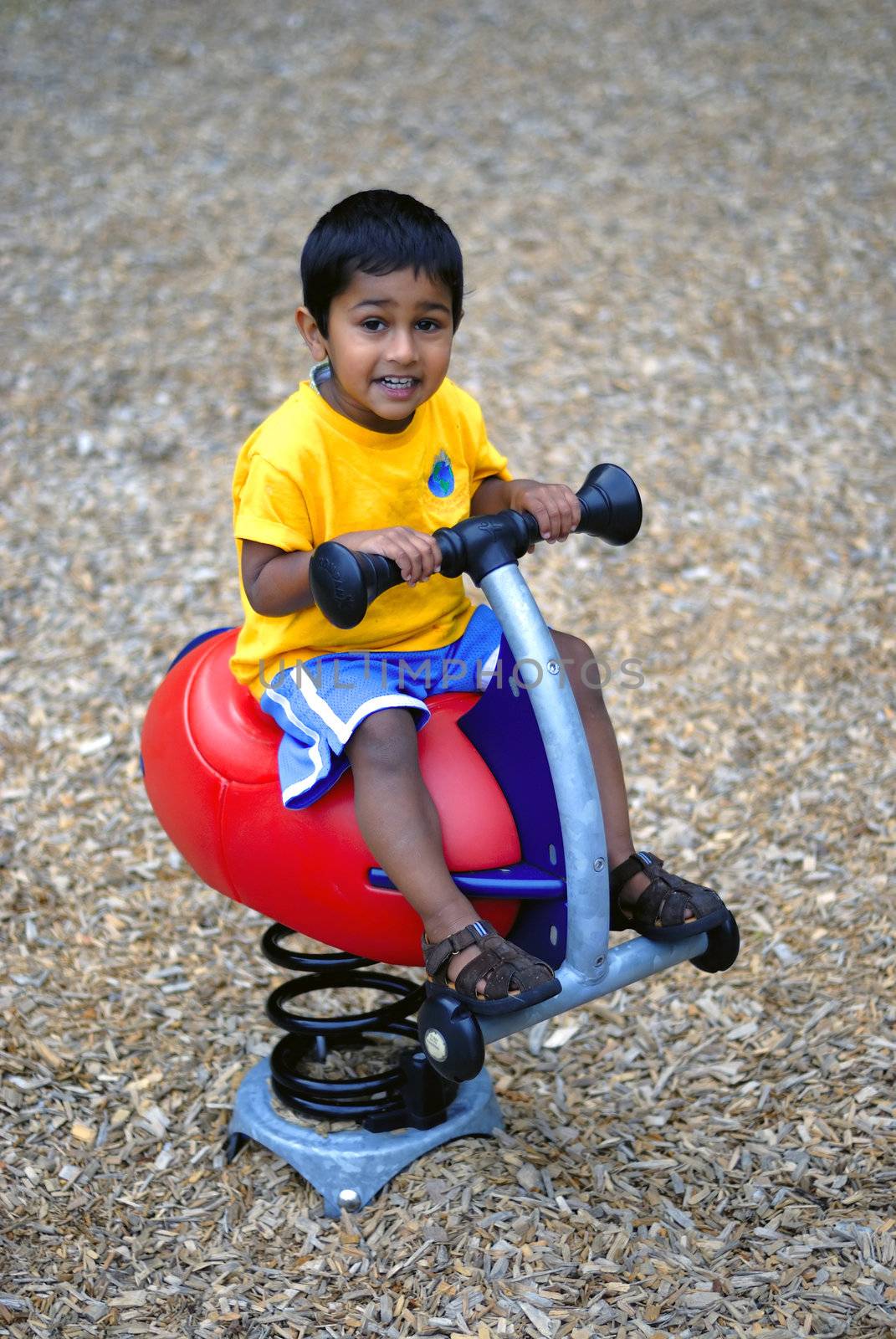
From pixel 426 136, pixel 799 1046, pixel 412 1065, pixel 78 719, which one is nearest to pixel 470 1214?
pixel 412 1065

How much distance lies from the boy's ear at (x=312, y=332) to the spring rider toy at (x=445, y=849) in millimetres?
532

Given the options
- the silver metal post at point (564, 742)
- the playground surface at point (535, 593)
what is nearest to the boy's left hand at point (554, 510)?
the silver metal post at point (564, 742)

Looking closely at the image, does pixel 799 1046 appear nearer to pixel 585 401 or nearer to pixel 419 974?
pixel 419 974

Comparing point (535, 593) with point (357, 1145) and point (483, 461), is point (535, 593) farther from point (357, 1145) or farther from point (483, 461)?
point (357, 1145)

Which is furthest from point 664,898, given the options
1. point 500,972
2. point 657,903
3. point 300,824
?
point 300,824

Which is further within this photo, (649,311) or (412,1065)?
(649,311)

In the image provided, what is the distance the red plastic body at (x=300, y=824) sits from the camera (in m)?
2.59

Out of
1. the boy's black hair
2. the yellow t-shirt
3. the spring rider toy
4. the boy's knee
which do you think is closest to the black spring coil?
the spring rider toy

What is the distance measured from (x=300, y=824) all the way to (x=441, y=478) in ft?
2.56

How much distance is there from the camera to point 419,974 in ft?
12.5

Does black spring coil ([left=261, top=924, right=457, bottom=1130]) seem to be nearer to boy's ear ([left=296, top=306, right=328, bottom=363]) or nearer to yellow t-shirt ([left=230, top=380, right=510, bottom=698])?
yellow t-shirt ([left=230, top=380, right=510, bottom=698])

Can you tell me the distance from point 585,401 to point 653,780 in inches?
91.0

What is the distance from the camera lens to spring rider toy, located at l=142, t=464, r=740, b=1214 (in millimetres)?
2375

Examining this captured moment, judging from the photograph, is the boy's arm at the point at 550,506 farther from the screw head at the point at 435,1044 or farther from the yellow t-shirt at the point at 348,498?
the screw head at the point at 435,1044
